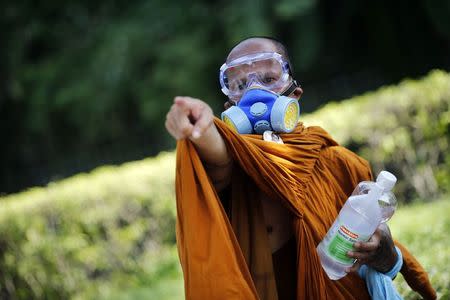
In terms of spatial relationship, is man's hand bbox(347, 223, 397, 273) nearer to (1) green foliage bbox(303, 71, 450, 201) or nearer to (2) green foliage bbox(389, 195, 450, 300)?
(2) green foliage bbox(389, 195, 450, 300)

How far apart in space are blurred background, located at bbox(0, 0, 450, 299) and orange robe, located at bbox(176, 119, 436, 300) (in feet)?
3.62

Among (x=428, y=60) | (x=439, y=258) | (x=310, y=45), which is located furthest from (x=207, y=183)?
(x=310, y=45)

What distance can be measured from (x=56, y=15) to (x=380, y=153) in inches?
476

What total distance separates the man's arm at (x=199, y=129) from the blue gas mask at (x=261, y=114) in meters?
0.30

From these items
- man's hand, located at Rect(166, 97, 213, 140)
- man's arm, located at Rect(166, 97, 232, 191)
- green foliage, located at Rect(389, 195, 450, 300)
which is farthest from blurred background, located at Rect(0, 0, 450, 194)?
man's hand, located at Rect(166, 97, 213, 140)

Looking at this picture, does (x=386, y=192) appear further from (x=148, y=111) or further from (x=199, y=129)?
(x=148, y=111)

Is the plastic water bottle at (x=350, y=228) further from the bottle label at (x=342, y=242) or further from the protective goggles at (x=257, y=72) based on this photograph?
the protective goggles at (x=257, y=72)

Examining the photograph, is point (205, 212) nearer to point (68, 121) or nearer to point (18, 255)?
point (18, 255)

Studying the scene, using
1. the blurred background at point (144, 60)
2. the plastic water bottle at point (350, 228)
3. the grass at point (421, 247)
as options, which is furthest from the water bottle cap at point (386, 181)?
the blurred background at point (144, 60)

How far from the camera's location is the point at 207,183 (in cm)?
233

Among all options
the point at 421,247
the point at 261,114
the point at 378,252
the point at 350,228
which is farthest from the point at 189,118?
the point at 421,247

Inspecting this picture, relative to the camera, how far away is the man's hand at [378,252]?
99.3 inches

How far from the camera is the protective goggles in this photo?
9.45 feet

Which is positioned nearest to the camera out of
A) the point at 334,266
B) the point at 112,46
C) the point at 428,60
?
the point at 334,266
